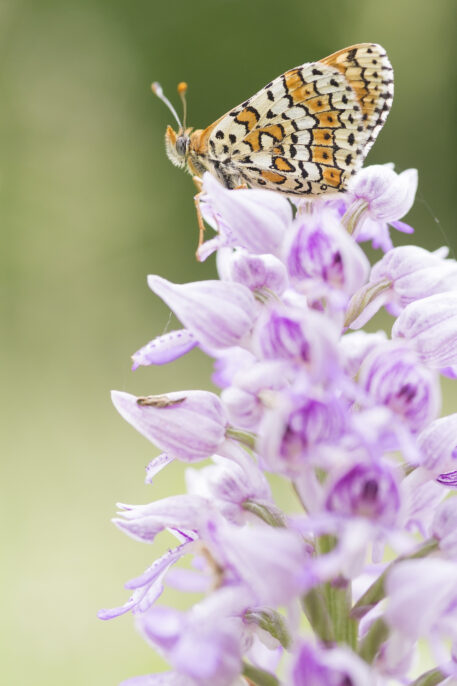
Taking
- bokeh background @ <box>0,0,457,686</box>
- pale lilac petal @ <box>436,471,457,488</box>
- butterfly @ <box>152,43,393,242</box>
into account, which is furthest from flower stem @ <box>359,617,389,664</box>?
bokeh background @ <box>0,0,457,686</box>

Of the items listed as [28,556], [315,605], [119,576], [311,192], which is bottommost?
[119,576]

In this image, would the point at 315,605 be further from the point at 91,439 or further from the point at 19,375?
the point at 19,375

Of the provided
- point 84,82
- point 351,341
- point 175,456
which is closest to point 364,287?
point 351,341

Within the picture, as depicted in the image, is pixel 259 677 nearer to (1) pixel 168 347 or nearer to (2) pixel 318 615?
(2) pixel 318 615

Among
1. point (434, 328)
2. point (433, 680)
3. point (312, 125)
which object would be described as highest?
point (312, 125)

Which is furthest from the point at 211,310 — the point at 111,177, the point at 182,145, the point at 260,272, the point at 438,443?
the point at 111,177

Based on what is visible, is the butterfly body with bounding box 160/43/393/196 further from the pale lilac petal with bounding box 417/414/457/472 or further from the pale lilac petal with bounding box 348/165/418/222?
the pale lilac petal with bounding box 417/414/457/472

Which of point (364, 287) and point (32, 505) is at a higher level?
point (364, 287)

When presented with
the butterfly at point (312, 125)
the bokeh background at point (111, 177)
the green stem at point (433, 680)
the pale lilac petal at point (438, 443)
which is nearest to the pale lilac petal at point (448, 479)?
the pale lilac petal at point (438, 443)
